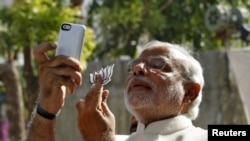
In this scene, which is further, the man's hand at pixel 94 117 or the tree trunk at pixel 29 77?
the tree trunk at pixel 29 77

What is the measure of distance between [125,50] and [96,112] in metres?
11.1

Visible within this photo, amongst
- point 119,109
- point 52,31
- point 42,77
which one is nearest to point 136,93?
point 42,77

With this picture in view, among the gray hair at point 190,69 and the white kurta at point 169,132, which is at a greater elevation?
the gray hair at point 190,69

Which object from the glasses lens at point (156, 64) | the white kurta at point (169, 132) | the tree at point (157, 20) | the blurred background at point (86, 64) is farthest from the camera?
the tree at point (157, 20)

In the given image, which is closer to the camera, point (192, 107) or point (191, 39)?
point (192, 107)

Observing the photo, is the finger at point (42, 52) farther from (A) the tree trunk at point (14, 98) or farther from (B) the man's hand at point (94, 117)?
(A) the tree trunk at point (14, 98)

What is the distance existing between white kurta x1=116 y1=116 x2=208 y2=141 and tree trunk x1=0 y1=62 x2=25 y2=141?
541cm

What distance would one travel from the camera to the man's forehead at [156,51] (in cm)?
323

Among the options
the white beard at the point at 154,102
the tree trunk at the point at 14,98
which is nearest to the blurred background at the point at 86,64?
the tree trunk at the point at 14,98

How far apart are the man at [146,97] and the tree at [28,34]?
4752 mm

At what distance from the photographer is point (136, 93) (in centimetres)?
306

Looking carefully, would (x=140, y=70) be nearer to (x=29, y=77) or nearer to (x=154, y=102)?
(x=154, y=102)

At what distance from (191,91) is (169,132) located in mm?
247

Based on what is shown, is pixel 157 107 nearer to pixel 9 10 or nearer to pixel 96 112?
pixel 96 112
